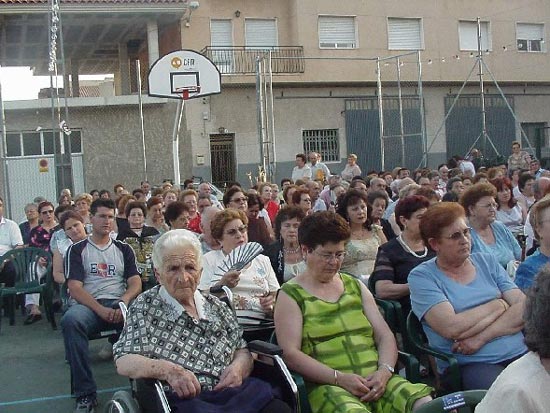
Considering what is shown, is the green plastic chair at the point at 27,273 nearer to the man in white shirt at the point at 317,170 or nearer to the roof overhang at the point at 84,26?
the man in white shirt at the point at 317,170

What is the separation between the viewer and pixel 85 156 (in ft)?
73.0

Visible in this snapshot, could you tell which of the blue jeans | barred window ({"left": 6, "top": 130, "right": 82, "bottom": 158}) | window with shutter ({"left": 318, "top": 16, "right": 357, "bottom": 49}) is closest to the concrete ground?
the blue jeans

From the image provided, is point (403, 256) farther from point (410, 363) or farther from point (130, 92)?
point (130, 92)

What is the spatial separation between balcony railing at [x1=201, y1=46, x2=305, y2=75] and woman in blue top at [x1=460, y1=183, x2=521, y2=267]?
17.4 metres

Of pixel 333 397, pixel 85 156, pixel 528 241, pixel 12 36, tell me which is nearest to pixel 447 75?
pixel 85 156

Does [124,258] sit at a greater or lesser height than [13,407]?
greater

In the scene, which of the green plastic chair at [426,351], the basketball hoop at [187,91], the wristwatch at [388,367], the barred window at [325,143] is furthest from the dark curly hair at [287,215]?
the barred window at [325,143]

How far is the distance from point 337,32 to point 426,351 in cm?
2165

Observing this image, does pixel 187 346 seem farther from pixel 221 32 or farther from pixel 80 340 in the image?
pixel 221 32

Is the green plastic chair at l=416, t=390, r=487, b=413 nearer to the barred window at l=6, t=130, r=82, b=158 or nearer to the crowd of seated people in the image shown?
the crowd of seated people

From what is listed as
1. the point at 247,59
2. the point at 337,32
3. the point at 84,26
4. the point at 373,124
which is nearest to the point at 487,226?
the point at 247,59

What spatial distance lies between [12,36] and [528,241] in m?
20.2

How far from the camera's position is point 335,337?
14.3 ft

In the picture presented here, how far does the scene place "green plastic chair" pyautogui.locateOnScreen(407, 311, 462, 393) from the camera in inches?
173
